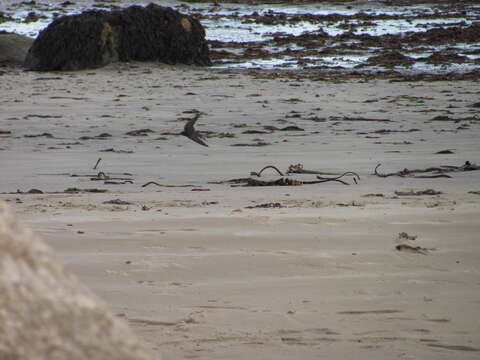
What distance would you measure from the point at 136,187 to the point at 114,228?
1.71m

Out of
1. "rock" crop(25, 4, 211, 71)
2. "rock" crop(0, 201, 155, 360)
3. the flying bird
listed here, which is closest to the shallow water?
"rock" crop(25, 4, 211, 71)

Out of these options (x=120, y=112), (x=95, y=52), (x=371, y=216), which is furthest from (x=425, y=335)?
(x=95, y=52)

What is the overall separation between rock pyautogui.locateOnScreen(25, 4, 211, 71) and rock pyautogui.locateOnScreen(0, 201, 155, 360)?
598 inches

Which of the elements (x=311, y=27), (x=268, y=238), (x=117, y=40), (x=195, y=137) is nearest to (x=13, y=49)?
(x=117, y=40)

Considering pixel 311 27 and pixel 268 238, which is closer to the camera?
pixel 268 238

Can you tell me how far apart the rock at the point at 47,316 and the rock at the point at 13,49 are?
16655 mm

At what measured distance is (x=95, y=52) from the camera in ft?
52.9

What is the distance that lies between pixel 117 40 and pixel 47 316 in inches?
645

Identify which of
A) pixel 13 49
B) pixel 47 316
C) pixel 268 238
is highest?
pixel 47 316

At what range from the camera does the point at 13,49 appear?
1770cm

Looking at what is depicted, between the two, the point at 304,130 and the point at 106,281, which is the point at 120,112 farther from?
the point at 106,281

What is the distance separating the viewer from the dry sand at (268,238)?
2.34 metres

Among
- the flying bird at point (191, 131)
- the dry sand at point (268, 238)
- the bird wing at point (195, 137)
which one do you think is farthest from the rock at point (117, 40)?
the flying bird at point (191, 131)

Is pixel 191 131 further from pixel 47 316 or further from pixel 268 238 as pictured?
pixel 47 316
